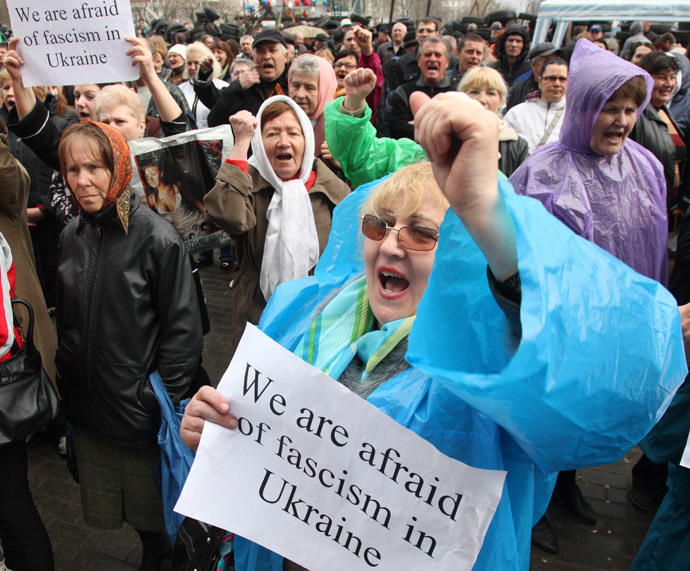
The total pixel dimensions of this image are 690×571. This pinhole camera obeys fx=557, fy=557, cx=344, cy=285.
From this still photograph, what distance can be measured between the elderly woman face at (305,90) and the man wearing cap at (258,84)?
3.35 ft

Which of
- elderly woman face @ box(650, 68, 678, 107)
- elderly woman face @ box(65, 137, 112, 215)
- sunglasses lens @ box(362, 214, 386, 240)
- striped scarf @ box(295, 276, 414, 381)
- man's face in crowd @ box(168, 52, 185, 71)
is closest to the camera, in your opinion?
striped scarf @ box(295, 276, 414, 381)

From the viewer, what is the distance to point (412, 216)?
1.41m

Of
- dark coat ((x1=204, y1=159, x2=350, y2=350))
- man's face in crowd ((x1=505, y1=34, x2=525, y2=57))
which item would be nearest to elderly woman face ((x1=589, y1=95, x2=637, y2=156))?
dark coat ((x1=204, y1=159, x2=350, y2=350))

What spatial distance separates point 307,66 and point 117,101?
4.26 ft

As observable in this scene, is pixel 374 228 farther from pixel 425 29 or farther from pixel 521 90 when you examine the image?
pixel 425 29

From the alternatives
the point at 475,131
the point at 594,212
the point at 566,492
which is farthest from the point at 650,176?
the point at 475,131

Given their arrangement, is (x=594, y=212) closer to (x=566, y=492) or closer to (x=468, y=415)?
(x=566, y=492)

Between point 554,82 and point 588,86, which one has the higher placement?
point 588,86

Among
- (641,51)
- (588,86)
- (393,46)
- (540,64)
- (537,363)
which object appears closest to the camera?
(537,363)

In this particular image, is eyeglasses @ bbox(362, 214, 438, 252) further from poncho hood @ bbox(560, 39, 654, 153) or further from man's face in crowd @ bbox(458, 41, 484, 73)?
man's face in crowd @ bbox(458, 41, 484, 73)

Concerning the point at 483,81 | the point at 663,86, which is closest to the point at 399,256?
the point at 483,81

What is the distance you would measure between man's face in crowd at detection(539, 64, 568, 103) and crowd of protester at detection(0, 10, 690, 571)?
0.01 meters

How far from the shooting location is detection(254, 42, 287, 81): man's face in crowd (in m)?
4.95

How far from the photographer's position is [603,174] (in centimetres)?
270
